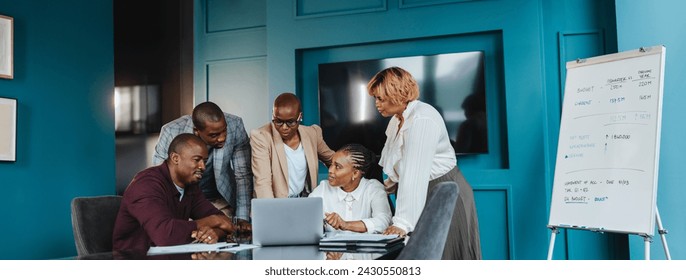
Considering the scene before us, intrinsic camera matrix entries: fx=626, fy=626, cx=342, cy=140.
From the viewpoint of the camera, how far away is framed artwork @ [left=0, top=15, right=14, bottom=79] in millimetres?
3432

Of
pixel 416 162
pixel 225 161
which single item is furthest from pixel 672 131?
pixel 225 161

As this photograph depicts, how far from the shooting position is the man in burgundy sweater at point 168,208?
2002 mm

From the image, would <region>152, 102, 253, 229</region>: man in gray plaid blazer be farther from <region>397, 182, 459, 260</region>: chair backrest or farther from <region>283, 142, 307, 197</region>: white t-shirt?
<region>397, 182, 459, 260</region>: chair backrest

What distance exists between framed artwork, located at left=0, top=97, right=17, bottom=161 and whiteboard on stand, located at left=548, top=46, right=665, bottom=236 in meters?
2.98

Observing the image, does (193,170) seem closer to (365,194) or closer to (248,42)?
(365,194)

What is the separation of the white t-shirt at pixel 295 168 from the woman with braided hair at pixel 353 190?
33 centimetres

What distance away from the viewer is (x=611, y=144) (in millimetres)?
3197

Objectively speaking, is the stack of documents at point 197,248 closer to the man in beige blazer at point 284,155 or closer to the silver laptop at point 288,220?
the silver laptop at point 288,220

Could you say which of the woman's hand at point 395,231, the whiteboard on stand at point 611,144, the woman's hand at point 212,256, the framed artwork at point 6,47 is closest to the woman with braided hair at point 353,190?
the woman's hand at point 395,231

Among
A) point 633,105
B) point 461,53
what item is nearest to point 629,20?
point 633,105

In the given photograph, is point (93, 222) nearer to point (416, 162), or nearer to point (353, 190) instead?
point (353, 190)

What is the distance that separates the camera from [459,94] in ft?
13.3

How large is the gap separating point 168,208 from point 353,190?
77 cm

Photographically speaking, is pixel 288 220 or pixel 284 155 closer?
pixel 288 220
